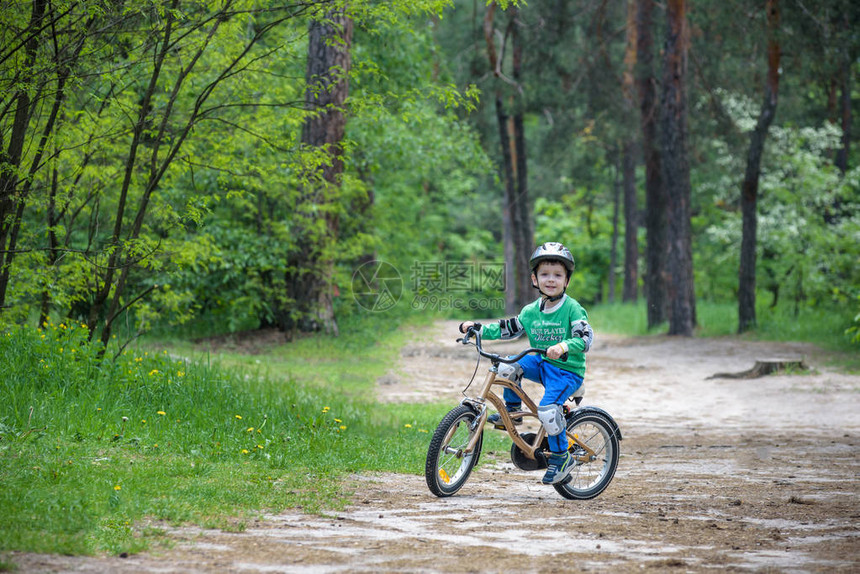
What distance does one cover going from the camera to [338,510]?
20.9 ft

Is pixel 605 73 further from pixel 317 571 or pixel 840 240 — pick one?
pixel 317 571

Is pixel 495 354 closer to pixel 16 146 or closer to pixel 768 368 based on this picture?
pixel 16 146

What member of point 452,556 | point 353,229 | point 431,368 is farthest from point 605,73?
point 452,556

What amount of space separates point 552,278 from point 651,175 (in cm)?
2168

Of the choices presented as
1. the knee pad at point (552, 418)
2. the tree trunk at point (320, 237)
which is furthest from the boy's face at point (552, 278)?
the tree trunk at point (320, 237)

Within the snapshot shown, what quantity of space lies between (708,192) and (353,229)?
2337 centimetres

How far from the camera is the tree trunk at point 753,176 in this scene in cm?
2269

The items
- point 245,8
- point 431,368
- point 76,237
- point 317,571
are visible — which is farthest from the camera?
point 76,237

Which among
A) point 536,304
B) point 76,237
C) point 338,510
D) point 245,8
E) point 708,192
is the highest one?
point 708,192

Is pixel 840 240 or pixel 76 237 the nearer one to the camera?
pixel 76 237

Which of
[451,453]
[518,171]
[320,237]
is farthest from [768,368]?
[518,171]

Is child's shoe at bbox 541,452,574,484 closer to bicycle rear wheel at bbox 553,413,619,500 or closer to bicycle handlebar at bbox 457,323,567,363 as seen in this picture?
bicycle rear wheel at bbox 553,413,619,500

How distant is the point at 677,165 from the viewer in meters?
24.9

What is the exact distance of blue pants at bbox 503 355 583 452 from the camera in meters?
7.00
